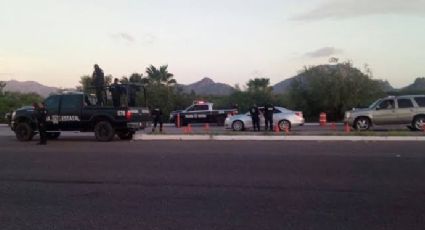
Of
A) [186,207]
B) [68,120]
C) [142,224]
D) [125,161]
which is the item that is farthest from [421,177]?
[68,120]

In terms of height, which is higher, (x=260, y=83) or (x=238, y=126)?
(x=260, y=83)

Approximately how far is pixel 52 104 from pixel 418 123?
56.0ft

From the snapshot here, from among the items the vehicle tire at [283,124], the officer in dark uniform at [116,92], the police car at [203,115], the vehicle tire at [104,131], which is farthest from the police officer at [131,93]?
the police car at [203,115]

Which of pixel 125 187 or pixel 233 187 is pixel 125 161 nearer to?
pixel 125 187

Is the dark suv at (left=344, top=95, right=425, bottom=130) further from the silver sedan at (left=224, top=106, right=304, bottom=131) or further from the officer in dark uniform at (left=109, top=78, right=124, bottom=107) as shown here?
the officer in dark uniform at (left=109, top=78, right=124, bottom=107)

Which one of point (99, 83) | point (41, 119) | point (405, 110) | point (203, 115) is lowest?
point (41, 119)

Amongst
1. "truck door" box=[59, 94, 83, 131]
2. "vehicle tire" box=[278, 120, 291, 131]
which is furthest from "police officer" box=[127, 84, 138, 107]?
"vehicle tire" box=[278, 120, 291, 131]

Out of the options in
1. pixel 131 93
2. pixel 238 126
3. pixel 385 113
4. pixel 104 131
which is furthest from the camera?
pixel 238 126

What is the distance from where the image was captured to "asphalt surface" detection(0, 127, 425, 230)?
736 cm

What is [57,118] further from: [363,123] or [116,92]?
[363,123]

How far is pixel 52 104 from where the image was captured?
21.9 meters

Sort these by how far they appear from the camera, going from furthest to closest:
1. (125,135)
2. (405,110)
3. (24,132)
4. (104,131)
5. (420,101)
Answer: (405,110), (420,101), (125,135), (24,132), (104,131)

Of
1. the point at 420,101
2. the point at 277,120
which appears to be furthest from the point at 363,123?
the point at 277,120

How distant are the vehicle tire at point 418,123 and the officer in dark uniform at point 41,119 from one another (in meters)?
17.2
